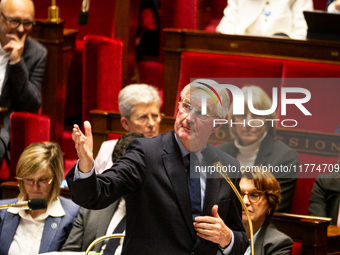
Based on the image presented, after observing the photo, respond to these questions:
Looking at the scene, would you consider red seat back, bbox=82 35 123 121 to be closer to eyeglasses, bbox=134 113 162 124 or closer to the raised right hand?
eyeglasses, bbox=134 113 162 124

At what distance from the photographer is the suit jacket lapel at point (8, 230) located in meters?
1.07

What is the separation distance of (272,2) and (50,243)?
992 mm

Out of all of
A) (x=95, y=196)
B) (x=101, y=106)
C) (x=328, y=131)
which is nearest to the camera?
(x=95, y=196)

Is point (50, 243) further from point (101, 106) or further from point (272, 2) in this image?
point (272, 2)

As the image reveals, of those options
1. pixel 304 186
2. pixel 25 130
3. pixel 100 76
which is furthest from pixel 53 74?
pixel 304 186

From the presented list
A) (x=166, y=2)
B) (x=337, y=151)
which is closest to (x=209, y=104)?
(x=337, y=151)

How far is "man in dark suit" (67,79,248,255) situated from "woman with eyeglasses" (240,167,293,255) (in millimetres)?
281

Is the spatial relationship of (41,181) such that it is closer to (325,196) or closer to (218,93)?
(218,93)

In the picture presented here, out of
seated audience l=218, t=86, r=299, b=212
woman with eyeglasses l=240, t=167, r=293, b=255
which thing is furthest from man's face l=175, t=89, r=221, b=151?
seated audience l=218, t=86, r=299, b=212

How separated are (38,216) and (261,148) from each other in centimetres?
51

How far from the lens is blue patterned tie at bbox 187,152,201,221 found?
A: 2.33 ft

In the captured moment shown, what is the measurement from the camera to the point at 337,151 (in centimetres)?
126

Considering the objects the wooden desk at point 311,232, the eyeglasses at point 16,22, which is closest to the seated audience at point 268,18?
the eyeglasses at point 16,22

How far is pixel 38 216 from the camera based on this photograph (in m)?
1.09
